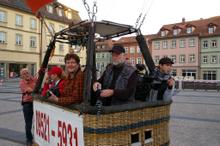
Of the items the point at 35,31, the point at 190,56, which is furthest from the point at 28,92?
the point at 190,56

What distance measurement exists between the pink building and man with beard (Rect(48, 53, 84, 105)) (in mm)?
51333

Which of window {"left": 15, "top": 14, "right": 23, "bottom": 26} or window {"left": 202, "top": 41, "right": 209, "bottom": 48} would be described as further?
window {"left": 202, "top": 41, "right": 209, "bottom": 48}

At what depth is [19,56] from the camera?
41438 mm

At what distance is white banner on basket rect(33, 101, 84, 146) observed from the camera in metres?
2.99

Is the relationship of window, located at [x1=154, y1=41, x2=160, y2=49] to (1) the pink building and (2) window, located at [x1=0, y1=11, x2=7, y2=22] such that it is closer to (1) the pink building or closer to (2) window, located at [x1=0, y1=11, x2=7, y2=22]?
(1) the pink building

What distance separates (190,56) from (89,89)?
53.8 meters

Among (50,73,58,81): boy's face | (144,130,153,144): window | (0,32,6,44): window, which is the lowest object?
(144,130,153,144): window

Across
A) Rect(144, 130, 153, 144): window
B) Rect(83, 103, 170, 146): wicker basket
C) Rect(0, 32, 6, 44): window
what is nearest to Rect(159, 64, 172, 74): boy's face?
Rect(83, 103, 170, 146): wicker basket

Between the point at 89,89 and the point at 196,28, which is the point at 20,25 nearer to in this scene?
the point at 196,28

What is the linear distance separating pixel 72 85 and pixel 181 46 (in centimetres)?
5430

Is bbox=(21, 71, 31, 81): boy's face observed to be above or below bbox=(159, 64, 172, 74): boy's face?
below

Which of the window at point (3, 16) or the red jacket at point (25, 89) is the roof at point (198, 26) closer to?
the window at point (3, 16)

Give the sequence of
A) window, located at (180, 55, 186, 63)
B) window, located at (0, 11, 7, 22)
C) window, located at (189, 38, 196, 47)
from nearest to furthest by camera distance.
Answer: window, located at (0, 11, 7, 22)
window, located at (189, 38, 196, 47)
window, located at (180, 55, 186, 63)

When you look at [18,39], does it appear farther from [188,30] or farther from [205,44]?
[205,44]
